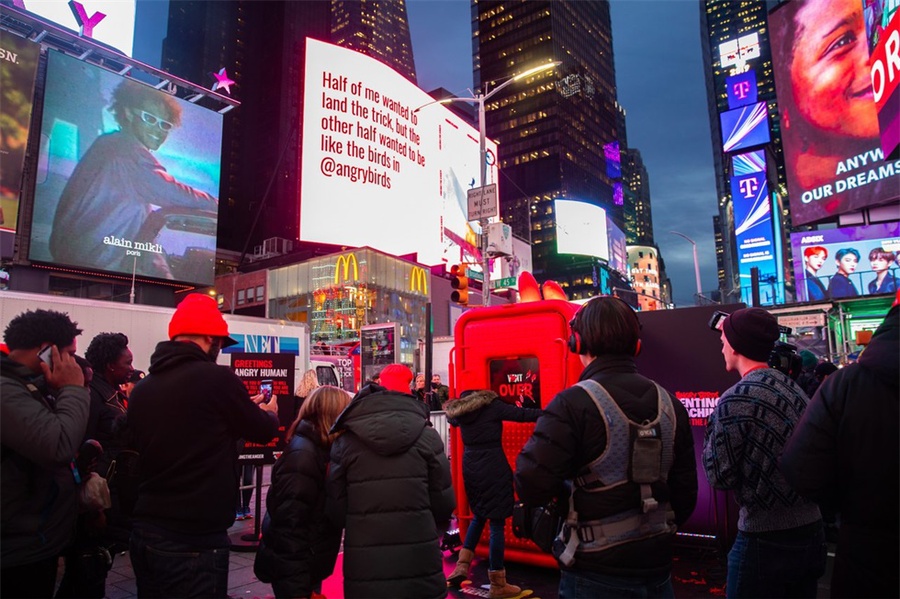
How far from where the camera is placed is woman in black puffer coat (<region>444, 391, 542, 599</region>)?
5.07 metres

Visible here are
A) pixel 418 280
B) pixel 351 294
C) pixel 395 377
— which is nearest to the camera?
pixel 395 377

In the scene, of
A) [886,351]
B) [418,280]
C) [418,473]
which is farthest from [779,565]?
[418,280]

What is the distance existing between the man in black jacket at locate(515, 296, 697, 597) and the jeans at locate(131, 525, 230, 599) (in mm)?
1688

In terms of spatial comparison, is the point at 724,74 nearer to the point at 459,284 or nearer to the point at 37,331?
the point at 459,284

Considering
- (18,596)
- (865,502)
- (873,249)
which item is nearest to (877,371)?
(865,502)

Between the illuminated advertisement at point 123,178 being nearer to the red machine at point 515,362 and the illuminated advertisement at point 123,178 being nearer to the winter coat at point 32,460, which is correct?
the red machine at point 515,362

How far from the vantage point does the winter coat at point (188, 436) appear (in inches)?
107

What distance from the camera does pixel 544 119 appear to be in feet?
433

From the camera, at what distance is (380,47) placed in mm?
146625

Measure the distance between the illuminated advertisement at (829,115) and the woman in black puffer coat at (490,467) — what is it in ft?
66.5

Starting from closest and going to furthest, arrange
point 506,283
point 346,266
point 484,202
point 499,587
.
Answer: point 499,587
point 484,202
point 506,283
point 346,266

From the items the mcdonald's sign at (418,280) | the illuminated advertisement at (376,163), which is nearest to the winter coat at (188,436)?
the illuminated advertisement at (376,163)

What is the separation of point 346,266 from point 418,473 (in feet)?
125

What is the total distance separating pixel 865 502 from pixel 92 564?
3.97 metres
